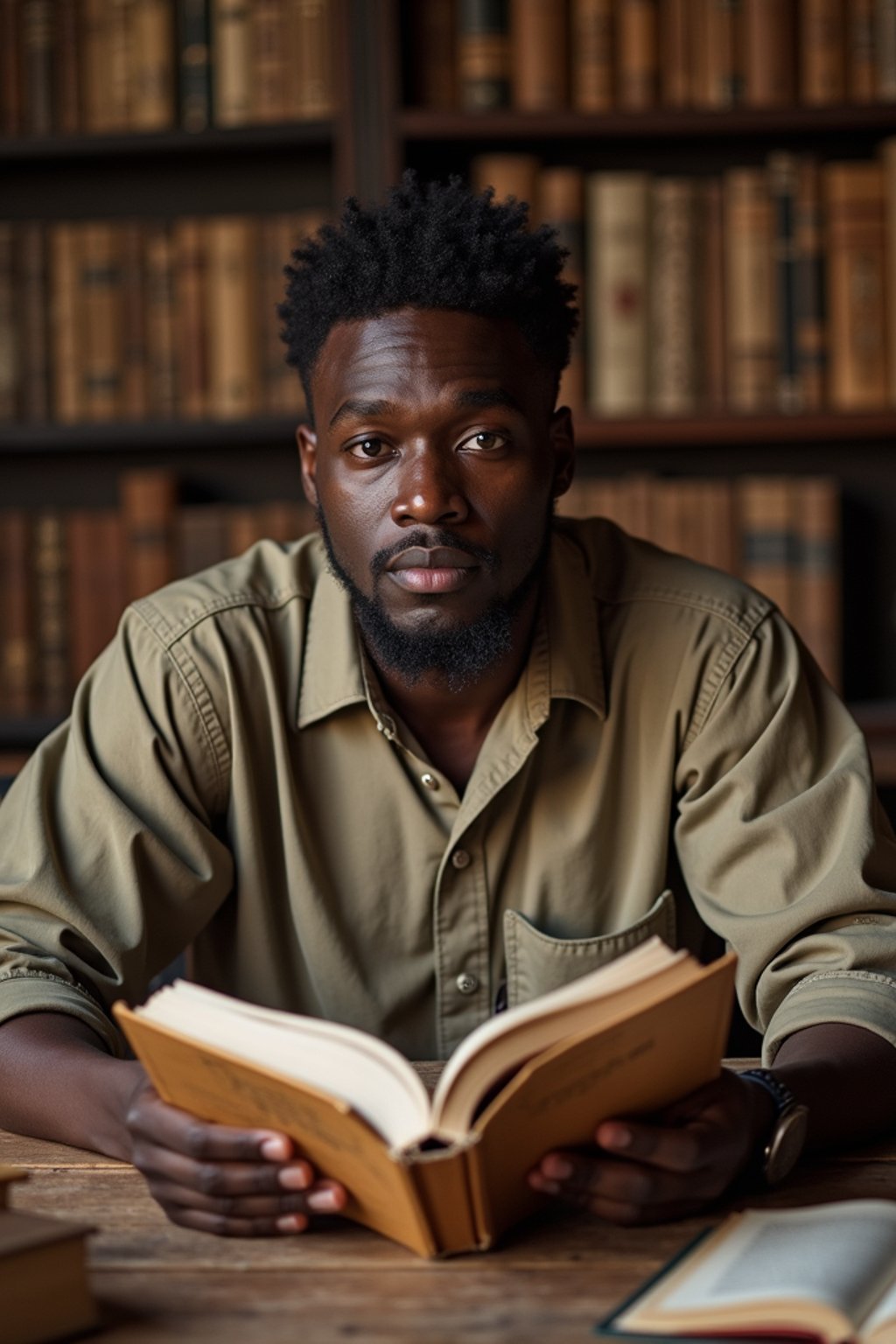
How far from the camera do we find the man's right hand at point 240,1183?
2.97ft

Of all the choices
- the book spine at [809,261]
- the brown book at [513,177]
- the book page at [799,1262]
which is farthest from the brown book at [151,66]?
the book page at [799,1262]

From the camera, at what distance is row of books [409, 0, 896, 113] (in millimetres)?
2367

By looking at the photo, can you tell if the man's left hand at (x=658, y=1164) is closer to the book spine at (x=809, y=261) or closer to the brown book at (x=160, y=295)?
the book spine at (x=809, y=261)

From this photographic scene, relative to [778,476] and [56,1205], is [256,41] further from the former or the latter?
[56,1205]

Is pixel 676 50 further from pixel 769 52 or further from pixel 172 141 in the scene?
pixel 172 141

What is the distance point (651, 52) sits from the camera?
2.39 meters

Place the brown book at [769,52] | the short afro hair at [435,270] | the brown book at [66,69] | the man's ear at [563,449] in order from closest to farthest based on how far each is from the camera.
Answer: the short afro hair at [435,270], the man's ear at [563,449], the brown book at [769,52], the brown book at [66,69]

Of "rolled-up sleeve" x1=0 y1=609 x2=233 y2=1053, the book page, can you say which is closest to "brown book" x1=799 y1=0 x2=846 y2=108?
"rolled-up sleeve" x1=0 y1=609 x2=233 y2=1053

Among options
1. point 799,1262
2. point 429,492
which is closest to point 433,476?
point 429,492

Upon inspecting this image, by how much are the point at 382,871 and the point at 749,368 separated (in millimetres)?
1263

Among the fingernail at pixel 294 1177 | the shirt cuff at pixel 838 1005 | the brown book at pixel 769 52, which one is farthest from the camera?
the brown book at pixel 769 52

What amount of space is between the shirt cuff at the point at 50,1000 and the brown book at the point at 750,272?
158cm

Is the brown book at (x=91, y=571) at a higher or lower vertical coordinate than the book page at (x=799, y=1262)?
higher

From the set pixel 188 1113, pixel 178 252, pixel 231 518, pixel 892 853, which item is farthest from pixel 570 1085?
pixel 178 252
